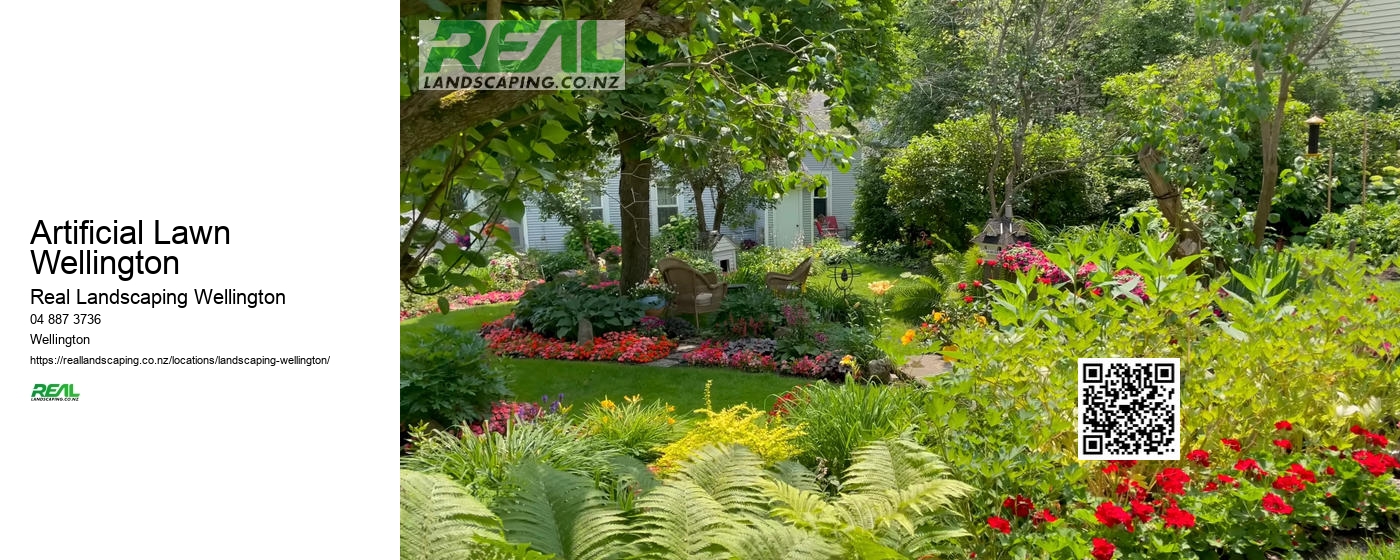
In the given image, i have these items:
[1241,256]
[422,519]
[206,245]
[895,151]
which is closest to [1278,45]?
[1241,256]

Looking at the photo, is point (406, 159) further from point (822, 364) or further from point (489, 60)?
point (822, 364)

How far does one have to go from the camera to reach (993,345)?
3.05 m

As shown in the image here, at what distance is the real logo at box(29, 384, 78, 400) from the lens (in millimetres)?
1556

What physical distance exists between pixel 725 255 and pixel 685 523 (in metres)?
13.3

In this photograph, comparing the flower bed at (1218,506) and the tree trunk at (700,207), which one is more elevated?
the tree trunk at (700,207)

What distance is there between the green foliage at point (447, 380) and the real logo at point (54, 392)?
3.66 metres

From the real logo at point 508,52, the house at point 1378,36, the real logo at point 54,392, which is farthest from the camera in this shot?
the house at point 1378,36

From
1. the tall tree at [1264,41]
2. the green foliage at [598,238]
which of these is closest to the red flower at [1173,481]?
the tall tree at [1264,41]

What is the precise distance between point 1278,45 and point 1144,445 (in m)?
3.02

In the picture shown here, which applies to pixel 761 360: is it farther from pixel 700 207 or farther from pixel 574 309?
pixel 700 207

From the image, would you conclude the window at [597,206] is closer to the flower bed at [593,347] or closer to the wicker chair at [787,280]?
the wicker chair at [787,280]

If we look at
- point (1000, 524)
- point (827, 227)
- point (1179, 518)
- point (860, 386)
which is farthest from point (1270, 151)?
point (827, 227)

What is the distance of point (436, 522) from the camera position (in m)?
2.28

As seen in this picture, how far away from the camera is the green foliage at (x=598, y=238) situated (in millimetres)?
17859
